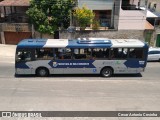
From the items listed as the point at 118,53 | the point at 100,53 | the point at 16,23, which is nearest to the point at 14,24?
the point at 16,23

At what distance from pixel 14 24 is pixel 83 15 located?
838 centimetres

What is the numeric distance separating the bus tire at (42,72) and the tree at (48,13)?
379 inches

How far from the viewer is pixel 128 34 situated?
82.2 feet

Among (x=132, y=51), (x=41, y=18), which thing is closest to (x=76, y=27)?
(x=41, y=18)

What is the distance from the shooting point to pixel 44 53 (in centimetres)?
1500

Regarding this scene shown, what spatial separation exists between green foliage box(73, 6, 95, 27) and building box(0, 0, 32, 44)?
19.7 feet

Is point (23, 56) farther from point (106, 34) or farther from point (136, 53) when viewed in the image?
point (106, 34)

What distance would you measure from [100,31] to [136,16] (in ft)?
14.6

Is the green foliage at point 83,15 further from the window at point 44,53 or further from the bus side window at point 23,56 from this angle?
the bus side window at point 23,56

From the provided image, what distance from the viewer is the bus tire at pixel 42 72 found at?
1545cm

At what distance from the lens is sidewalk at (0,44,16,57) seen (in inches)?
889

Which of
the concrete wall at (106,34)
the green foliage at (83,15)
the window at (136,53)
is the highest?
the green foliage at (83,15)

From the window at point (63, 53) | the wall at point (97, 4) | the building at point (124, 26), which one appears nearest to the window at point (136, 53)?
the window at point (63, 53)

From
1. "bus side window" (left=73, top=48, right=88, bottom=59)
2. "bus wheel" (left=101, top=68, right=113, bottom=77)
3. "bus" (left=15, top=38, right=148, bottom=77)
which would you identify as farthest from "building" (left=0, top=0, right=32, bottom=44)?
"bus wheel" (left=101, top=68, right=113, bottom=77)
